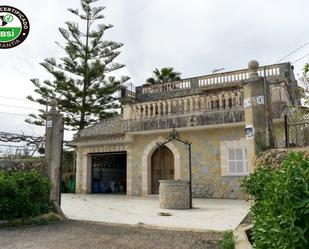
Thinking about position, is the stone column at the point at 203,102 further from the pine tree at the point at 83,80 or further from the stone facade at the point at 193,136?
the pine tree at the point at 83,80

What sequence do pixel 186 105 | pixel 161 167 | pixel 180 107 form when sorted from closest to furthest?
1. pixel 186 105
2. pixel 180 107
3. pixel 161 167

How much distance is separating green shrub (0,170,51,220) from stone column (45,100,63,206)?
1.34ft

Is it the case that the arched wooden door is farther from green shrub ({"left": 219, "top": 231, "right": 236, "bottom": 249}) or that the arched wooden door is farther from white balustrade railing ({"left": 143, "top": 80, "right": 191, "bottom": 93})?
green shrub ({"left": 219, "top": 231, "right": 236, "bottom": 249})

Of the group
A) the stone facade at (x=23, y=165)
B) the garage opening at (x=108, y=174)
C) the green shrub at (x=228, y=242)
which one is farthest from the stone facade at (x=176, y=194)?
the garage opening at (x=108, y=174)

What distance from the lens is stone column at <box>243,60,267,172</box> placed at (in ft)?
19.0

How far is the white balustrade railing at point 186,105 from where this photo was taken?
11570 mm

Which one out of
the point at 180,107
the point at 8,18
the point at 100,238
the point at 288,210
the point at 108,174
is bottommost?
the point at 100,238

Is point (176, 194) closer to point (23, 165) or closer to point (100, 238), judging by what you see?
point (100, 238)

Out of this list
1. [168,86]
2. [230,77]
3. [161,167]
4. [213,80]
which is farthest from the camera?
[168,86]

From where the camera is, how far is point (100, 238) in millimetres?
5168

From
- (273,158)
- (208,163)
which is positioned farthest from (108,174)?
(273,158)

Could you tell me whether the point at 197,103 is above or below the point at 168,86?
below

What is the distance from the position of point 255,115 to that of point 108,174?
13.0 meters

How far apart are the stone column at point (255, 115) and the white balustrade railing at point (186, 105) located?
531cm
